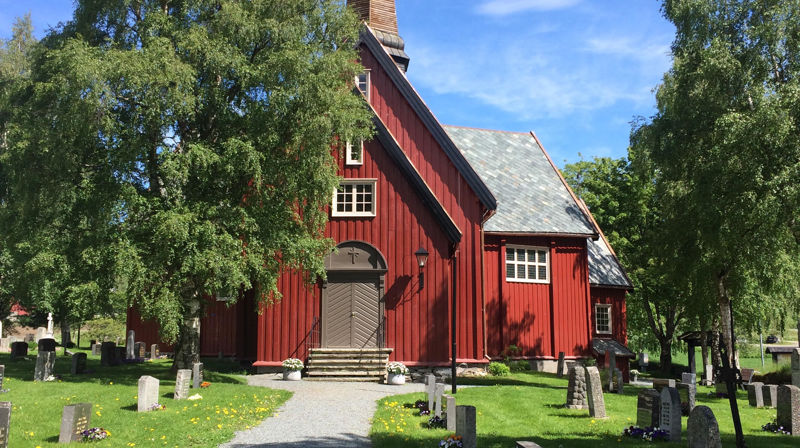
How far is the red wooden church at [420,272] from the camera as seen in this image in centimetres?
2186

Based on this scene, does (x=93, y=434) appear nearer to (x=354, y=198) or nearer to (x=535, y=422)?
(x=535, y=422)

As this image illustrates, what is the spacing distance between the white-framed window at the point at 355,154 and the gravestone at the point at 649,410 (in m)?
13.2

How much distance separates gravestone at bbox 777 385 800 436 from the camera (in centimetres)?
1264

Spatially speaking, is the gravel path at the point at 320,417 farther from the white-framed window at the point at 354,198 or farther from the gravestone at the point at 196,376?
the white-framed window at the point at 354,198

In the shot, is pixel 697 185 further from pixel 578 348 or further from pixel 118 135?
pixel 118 135

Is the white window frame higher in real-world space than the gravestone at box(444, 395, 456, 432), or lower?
higher

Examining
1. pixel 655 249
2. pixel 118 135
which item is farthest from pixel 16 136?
pixel 655 249

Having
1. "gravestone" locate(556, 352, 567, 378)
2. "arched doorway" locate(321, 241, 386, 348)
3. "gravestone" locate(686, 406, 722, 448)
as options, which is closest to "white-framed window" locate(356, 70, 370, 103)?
"arched doorway" locate(321, 241, 386, 348)

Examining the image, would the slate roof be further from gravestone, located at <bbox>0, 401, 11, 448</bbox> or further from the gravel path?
gravestone, located at <bbox>0, 401, 11, 448</bbox>

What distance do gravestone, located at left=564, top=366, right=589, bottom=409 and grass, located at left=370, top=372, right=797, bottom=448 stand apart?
28 centimetres

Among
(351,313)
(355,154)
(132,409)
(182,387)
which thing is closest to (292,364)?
(351,313)

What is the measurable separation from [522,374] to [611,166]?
58.5ft

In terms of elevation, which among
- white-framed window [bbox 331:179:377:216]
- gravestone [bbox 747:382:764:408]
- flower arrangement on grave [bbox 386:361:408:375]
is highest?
white-framed window [bbox 331:179:377:216]

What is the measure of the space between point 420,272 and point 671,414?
11644mm
